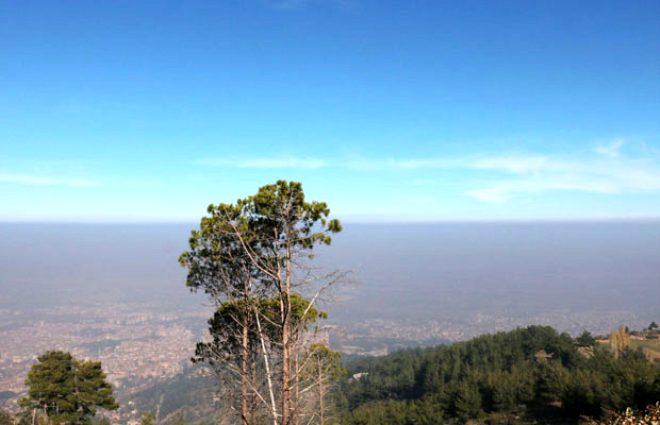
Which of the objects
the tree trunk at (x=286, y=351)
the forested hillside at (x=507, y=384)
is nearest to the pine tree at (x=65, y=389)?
the tree trunk at (x=286, y=351)

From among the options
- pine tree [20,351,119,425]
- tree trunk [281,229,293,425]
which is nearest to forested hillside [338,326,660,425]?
tree trunk [281,229,293,425]

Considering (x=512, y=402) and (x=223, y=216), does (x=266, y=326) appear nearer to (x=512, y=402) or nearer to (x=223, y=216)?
(x=223, y=216)

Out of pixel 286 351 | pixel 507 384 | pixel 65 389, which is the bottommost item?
pixel 507 384

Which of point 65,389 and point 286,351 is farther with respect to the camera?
point 65,389

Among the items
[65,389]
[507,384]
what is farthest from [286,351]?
[507,384]

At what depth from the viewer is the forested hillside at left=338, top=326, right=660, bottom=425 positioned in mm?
31328

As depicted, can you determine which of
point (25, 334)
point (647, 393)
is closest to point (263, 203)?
point (647, 393)

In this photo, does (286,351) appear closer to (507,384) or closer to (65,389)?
(65,389)

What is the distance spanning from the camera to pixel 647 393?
89.2 ft

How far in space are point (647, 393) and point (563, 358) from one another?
38121 mm

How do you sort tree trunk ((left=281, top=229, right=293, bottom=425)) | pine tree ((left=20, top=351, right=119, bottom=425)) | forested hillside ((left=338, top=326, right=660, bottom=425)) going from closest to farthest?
tree trunk ((left=281, top=229, right=293, bottom=425))
pine tree ((left=20, top=351, right=119, bottom=425))
forested hillside ((left=338, top=326, right=660, bottom=425))

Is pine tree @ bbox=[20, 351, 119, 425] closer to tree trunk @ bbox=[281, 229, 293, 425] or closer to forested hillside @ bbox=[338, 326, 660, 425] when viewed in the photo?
tree trunk @ bbox=[281, 229, 293, 425]

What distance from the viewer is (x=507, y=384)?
3903 cm

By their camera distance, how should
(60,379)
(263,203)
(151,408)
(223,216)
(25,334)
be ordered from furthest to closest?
(25,334) < (151,408) < (60,379) < (223,216) < (263,203)
